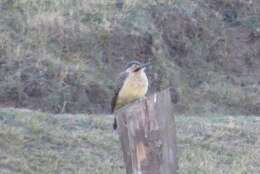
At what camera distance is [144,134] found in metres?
4.90

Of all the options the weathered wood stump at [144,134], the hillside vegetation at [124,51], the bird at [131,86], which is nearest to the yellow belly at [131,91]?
the bird at [131,86]

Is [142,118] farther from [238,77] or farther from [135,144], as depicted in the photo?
[238,77]

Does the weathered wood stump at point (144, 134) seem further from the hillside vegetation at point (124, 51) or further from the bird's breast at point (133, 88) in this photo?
the hillside vegetation at point (124, 51)

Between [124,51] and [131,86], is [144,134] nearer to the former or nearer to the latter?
[131,86]

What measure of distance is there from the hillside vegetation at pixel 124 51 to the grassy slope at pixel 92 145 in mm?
1319

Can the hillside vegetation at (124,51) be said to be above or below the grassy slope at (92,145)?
above

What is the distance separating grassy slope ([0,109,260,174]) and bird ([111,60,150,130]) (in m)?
0.76

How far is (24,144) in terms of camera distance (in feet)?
26.8

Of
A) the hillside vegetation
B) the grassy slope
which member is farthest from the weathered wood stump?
the hillside vegetation

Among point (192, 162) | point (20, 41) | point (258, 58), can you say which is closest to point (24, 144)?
point (192, 162)

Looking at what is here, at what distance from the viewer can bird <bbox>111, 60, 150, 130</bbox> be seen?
7219 mm

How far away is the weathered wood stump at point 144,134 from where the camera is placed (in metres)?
4.88

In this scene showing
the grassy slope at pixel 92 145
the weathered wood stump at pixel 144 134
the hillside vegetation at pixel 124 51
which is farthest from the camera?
the hillside vegetation at pixel 124 51

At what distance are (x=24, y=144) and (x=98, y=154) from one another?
798mm
